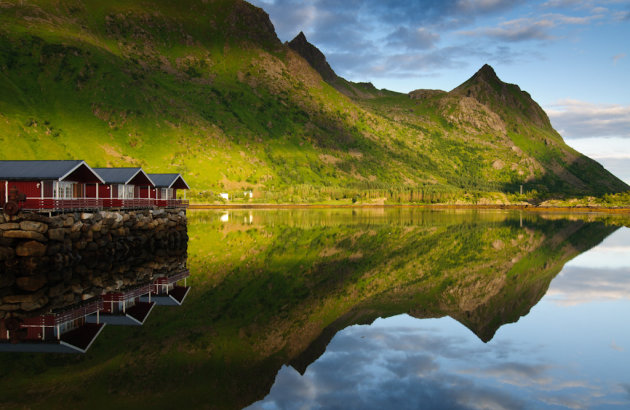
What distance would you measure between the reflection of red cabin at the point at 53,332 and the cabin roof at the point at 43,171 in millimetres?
19686

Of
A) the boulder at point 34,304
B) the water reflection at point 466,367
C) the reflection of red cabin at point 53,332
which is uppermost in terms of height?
the boulder at point 34,304

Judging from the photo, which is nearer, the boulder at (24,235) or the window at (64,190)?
the boulder at (24,235)

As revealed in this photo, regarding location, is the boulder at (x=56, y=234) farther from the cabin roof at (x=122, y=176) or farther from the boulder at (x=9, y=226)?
the cabin roof at (x=122, y=176)

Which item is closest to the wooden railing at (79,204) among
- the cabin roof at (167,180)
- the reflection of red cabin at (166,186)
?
the reflection of red cabin at (166,186)

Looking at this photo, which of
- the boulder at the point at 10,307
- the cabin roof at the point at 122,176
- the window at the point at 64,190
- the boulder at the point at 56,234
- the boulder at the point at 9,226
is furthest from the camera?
the cabin roof at the point at 122,176

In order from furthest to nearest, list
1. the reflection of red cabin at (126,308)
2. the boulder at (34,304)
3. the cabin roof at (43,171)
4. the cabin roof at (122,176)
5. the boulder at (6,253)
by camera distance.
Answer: the cabin roof at (122,176)
the cabin roof at (43,171)
the boulder at (6,253)
the boulder at (34,304)
the reflection of red cabin at (126,308)

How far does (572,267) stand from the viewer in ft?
111

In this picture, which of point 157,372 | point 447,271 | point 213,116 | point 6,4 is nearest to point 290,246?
point 447,271

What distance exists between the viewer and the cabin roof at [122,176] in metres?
47.6

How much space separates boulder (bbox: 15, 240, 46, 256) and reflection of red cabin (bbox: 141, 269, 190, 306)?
930cm

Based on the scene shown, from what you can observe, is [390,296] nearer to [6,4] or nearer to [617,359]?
[617,359]

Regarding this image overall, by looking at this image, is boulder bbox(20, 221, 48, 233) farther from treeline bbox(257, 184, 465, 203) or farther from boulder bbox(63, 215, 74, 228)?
treeline bbox(257, 184, 465, 203)

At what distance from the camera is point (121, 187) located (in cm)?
4981

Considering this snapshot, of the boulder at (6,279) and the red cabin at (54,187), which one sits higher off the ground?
the red cabin at (54,187)
